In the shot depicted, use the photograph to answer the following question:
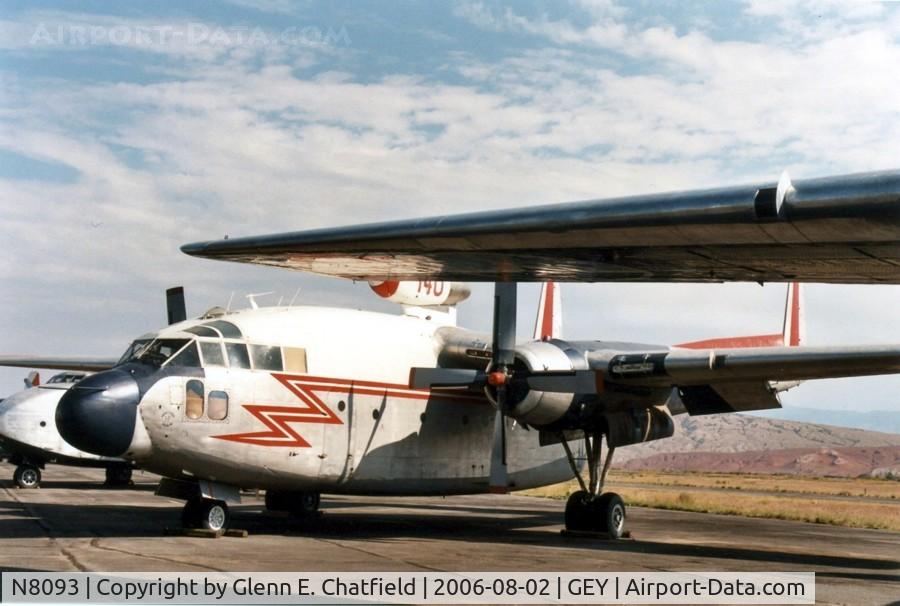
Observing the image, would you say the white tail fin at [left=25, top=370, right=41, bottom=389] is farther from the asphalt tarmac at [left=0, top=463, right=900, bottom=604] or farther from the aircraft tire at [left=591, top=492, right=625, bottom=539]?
the aircraft tire at [left=591, top=492, right=625, bottom=539]

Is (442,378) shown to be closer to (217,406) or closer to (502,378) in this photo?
(502,378)

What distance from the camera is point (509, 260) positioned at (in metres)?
8.59

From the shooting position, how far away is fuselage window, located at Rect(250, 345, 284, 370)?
16.3m

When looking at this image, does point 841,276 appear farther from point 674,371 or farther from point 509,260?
point 674,371

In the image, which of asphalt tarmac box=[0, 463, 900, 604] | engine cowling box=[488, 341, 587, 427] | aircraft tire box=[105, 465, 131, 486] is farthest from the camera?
aircraft tire box=[105, 465, 131, 486]

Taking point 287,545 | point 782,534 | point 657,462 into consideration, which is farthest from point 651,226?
point 657,462

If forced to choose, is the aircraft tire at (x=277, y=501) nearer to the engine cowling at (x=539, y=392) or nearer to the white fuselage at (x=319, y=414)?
the white fuselage at (x=319, y=414)

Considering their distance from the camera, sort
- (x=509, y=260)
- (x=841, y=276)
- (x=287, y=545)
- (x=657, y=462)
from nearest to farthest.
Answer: (x=841, y=276) → (x=509, y=260) → (x=287, y=545) → (x=657, y=462)

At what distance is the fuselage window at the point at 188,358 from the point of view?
50.6ft

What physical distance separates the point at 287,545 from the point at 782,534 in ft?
38.0

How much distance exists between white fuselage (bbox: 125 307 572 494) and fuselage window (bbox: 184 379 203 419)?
2 cm

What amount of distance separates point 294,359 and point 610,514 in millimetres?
6416

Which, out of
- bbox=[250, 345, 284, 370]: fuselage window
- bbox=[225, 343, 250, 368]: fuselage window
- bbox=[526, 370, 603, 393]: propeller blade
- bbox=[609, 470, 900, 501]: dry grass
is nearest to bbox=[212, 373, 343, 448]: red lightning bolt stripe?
bbox=[250, 345, 284, 370]: fuselage window

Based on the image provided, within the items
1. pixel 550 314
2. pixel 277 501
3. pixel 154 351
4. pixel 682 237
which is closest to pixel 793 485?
pixel 550 314
